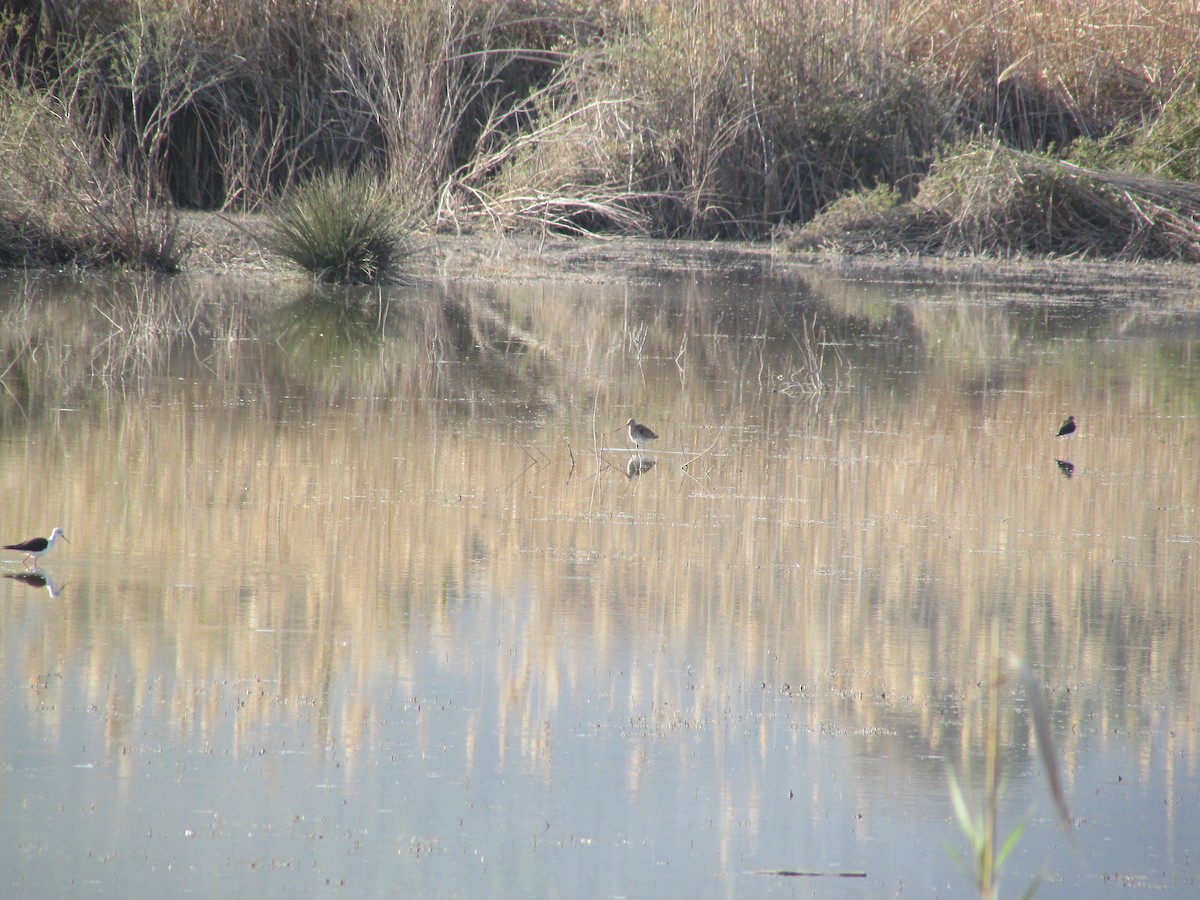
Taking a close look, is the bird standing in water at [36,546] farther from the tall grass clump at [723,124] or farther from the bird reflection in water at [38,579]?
the tall grass clump at [723,124]

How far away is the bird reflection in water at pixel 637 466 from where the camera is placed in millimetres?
6055

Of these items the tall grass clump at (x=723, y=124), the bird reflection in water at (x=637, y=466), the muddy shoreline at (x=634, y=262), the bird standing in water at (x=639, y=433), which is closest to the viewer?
the bird reflection in water at (x=637, y=466)

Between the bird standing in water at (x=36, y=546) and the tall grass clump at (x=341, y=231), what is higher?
the tall grass clump at (x=341, y=231)

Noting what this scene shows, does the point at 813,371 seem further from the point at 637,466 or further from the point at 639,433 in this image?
the point at 637,466

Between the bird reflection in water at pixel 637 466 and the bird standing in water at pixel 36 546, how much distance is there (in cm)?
221

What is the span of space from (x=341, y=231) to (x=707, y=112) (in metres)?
5.91

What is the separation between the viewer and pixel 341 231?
1214 cm

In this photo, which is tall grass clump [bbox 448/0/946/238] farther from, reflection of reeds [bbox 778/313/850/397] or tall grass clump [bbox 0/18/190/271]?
reflection of reeds [bbox 778/313/850/397]

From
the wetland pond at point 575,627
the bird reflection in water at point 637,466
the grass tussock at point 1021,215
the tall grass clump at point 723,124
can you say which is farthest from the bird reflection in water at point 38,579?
the grass tussock at point 1021,215

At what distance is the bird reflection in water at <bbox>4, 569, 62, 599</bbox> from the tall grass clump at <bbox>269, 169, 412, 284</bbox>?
7781 millimetres

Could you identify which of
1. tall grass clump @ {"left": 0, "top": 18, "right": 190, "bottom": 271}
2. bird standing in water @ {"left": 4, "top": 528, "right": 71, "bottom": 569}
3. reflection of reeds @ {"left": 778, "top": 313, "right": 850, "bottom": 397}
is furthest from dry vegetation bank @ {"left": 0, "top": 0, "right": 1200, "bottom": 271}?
bird standing in water @ {"left": 4, "top": 528, "right": 71, "bottom": 569}

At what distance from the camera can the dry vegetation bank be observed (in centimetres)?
1625

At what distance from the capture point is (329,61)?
17438 mm

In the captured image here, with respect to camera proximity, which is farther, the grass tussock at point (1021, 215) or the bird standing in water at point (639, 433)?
the grass tussock at point (1021, 215)
